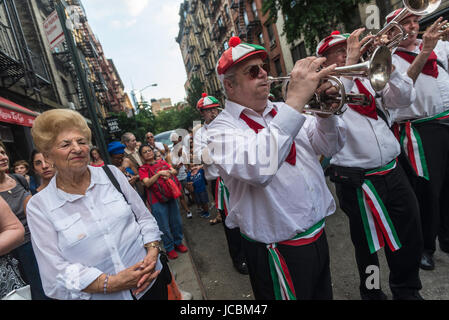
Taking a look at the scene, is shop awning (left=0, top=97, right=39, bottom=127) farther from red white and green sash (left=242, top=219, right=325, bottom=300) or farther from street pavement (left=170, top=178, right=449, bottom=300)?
red white and green sash (left=242, top=219, right=325, bottom=300)

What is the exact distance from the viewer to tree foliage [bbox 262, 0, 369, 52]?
33.2ft

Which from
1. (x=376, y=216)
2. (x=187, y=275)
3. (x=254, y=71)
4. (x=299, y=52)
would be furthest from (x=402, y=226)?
(x=299, y=52)

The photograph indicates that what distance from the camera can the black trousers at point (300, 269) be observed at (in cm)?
156

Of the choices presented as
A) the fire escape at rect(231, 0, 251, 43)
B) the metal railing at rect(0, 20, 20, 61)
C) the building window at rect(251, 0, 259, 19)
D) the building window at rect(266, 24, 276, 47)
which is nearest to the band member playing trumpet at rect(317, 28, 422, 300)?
the metal railing at rect(0, 20, 20, 61)

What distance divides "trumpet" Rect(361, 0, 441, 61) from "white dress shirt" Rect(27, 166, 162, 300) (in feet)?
6.81

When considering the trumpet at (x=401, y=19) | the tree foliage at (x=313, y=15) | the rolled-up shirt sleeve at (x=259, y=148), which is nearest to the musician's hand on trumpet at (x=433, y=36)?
the trumpet at (x=401, y=19)

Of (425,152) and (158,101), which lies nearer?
(425,152)

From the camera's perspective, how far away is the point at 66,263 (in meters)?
1.47

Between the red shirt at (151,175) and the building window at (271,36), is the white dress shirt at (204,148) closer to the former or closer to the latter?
the red shirt at (151,175)

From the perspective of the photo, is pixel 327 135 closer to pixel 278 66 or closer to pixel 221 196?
pixel 221 196

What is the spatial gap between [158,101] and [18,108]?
122062 mm

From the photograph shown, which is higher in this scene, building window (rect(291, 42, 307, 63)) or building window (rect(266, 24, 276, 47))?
building window (rect(266, 24, 276, 47))

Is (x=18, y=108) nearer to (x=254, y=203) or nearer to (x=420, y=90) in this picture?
(x=254, y=203)
